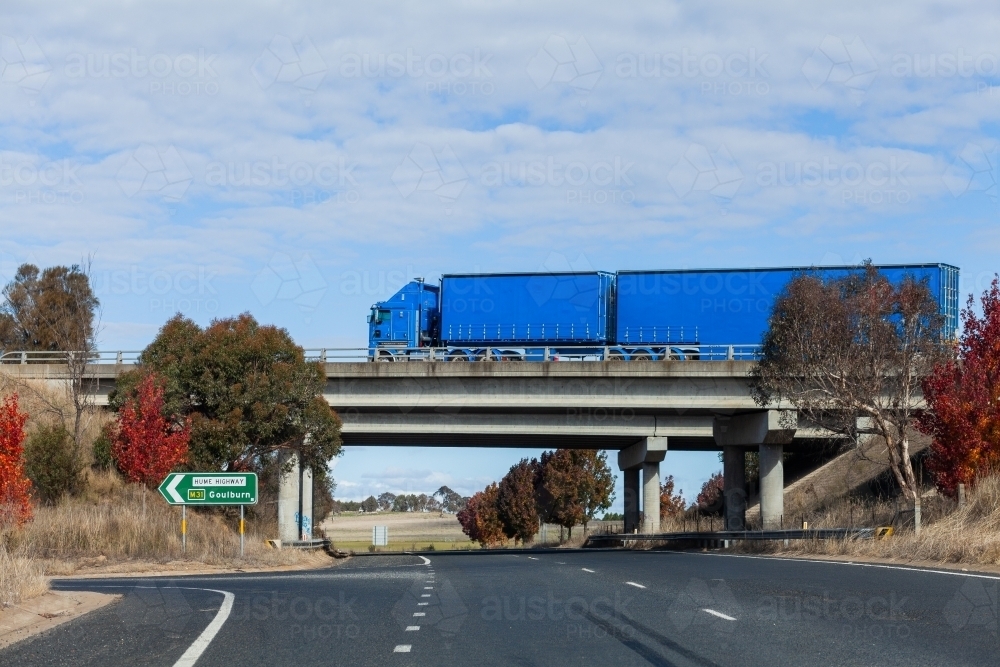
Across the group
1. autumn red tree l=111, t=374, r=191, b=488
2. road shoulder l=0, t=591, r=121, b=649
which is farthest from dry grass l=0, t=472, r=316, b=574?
road shoulder l=0, t=591, r=121, b=649

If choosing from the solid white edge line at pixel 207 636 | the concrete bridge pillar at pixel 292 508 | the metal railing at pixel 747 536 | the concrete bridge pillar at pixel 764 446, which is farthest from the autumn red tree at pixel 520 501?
the solid white edge line at pixel 207 636

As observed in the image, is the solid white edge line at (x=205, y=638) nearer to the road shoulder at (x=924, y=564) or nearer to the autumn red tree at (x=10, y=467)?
the autumn red tree at (x=10, y=467)

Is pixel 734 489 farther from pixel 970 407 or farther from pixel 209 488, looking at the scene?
pixel 209 488

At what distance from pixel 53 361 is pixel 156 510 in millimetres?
20369

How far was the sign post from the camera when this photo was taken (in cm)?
2986

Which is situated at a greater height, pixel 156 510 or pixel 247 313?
pixel 247 313

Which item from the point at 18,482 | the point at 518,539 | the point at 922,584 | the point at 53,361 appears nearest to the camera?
the point at 922,584

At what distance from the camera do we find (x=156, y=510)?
3394cm

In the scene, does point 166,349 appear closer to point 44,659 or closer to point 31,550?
point 31,550

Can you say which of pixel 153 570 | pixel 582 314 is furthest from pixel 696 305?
pixel 153 570

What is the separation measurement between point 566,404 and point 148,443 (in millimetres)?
17108

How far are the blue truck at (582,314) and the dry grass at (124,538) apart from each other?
16354 mm

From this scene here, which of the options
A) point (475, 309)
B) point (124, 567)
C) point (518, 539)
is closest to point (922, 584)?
point (124, 567)

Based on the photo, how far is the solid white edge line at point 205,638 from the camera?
365 inches
